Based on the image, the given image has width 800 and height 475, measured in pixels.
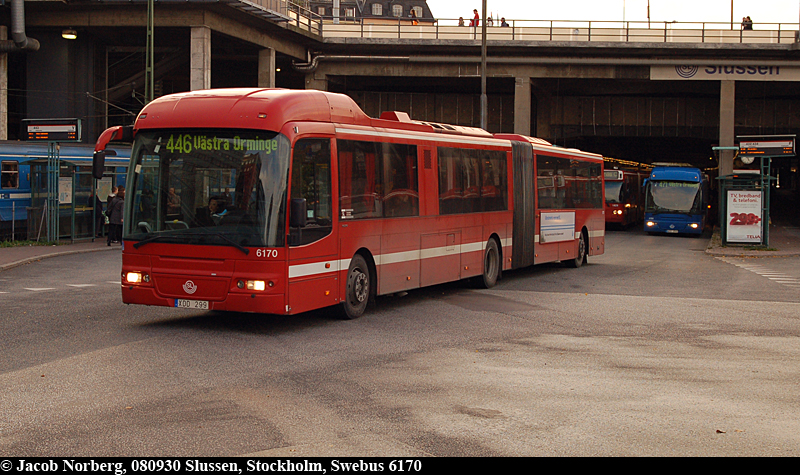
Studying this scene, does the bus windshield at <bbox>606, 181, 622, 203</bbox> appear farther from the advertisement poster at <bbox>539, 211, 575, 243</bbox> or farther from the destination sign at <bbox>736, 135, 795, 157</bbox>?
the advertisement poster at <bbox>539, 211, 575, 243</bbox>

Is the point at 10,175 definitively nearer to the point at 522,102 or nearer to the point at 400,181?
the point at 400,181

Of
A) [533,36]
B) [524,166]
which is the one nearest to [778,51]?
[533,36]

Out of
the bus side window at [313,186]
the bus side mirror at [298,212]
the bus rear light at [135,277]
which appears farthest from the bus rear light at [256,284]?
the bus rear light at [135,277]

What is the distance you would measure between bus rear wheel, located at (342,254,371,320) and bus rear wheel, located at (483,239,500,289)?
449 centimetres

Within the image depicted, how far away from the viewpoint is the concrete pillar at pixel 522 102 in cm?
4850

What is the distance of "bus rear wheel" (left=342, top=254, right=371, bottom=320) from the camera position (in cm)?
1233

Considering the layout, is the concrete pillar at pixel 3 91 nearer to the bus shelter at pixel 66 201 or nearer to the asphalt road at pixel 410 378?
the bus shelter at pixel 66 201

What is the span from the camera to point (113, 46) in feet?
151

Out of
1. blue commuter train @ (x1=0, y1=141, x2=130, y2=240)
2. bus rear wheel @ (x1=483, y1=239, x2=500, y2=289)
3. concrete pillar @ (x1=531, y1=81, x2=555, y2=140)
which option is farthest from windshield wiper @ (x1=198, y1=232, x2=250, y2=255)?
concrete pillar @ (x1=531, y1=81, x2=555, y2=140)

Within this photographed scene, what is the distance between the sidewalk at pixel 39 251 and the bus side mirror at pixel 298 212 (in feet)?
37.1

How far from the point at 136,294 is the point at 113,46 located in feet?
123

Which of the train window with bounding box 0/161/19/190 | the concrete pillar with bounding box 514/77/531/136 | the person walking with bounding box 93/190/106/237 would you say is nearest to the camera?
the person walking with bounding box 93/190/106/237

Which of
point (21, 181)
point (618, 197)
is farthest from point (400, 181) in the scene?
point (618, 197)
